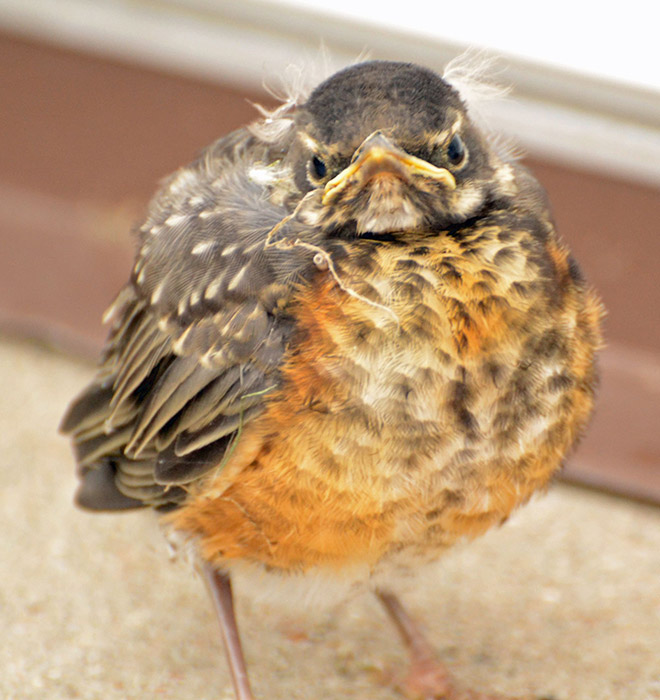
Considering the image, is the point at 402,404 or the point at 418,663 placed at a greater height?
the point at 402,404

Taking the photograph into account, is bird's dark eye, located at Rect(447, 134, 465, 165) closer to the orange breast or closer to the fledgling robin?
the fledgling robin

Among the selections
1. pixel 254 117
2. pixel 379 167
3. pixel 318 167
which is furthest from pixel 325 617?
pixel 254 117

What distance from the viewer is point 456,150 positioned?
2320 millimetres

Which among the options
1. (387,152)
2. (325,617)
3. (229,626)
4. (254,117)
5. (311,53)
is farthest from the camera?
(254,117)

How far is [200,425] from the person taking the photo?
2.50 m

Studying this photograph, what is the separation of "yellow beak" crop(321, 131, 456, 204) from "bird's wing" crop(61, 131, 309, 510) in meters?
0.22

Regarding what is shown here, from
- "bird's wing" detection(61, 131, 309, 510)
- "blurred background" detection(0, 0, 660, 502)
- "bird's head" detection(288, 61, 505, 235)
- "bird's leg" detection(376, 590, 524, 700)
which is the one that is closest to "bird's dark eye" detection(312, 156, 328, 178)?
"bird's head" detection(288, 61, 505, 235)

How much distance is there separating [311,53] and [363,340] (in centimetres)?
223

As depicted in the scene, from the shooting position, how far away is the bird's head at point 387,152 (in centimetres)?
219

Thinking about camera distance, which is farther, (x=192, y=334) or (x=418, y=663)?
(x=418, y=663)

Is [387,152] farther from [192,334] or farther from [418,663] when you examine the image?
[418,663]

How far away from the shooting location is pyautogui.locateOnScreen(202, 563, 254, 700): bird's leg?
285cm

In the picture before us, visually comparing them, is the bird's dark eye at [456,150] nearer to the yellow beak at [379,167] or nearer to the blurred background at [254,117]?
the yellow beak at [379,167]

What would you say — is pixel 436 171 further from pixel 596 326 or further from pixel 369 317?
pixel 596 326
